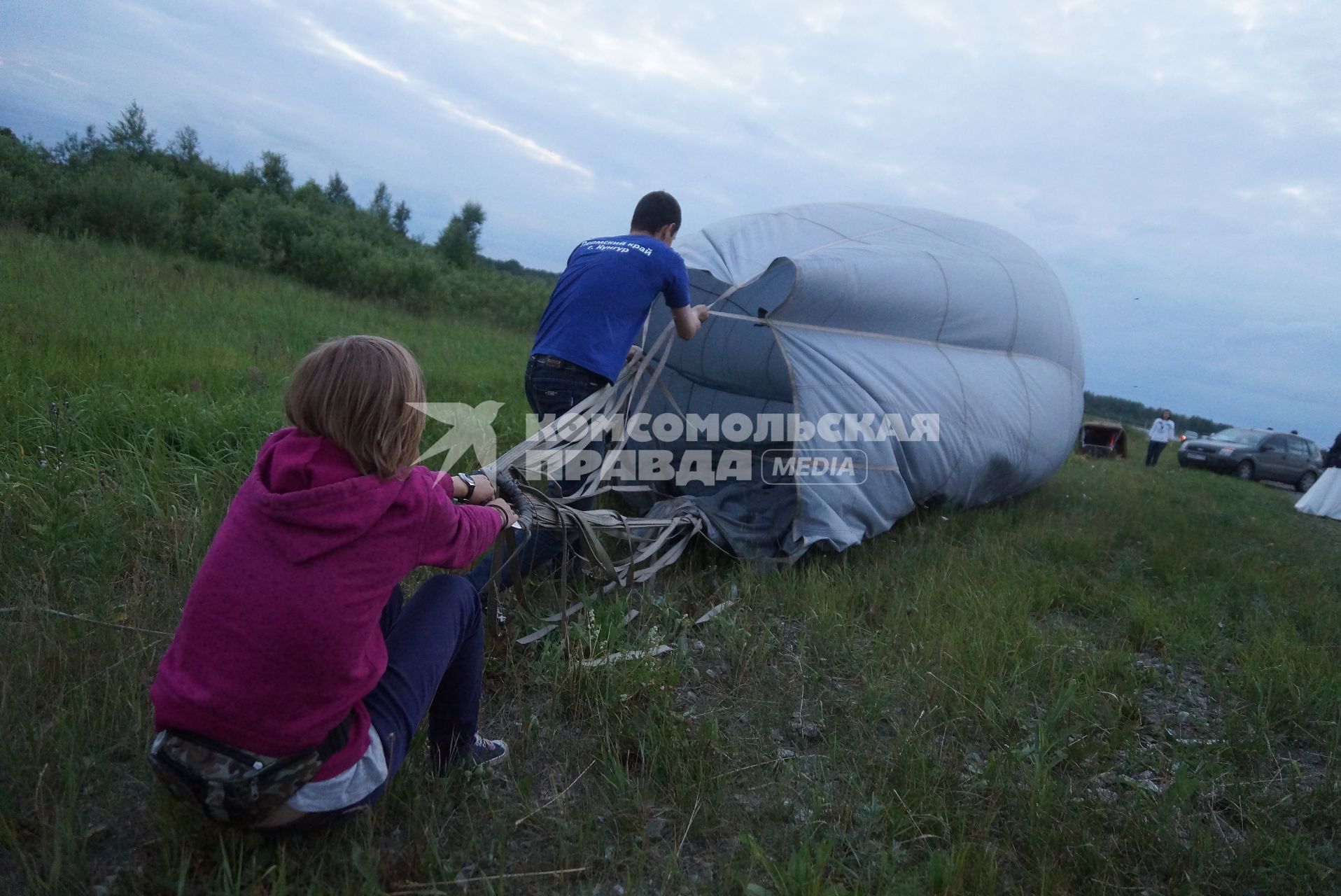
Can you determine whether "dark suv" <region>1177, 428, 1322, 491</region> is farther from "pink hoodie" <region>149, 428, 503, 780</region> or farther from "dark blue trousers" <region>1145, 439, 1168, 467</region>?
"pink hoodie" <region>149, 428, 503, 780</region>

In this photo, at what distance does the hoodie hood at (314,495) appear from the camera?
4.53 ft

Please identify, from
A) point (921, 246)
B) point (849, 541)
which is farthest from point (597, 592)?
point (921, 246)

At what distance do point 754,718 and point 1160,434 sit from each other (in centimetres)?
1463

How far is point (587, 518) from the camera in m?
2.92

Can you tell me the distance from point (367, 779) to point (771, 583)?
7.21 ft

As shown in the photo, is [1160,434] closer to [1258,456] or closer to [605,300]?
[1258,456]

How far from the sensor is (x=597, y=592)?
10.2 feet

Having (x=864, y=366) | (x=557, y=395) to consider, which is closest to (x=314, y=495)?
(x=557, y=395)

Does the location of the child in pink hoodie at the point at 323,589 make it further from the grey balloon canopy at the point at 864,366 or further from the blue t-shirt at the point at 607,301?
the grey balloon canopy at the point at 864,366

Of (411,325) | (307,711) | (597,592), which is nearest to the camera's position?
(307,711)

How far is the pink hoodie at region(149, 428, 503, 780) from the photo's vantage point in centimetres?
137

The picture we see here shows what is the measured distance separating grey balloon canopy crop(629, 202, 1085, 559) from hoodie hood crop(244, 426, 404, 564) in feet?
7.71

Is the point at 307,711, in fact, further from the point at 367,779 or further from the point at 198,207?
the point at 198,207

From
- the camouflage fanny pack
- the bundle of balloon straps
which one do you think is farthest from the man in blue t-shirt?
the camouflage fanny pack
